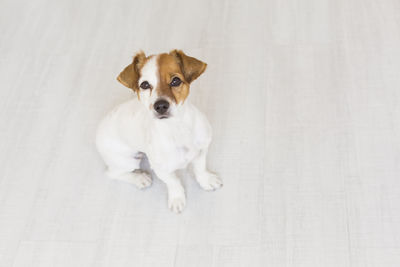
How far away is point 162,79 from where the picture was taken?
1411mm

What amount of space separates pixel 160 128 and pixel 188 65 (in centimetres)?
27

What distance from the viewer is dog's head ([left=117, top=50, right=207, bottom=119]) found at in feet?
4.62

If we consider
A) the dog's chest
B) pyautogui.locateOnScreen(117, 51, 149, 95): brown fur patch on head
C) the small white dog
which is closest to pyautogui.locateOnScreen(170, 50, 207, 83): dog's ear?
the small white dog

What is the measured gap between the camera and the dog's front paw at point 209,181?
1970mm

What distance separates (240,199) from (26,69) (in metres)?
1.58

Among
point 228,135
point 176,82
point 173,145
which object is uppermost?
point 176,82

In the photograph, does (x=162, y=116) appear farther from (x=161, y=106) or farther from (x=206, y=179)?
(x=206, y=179)

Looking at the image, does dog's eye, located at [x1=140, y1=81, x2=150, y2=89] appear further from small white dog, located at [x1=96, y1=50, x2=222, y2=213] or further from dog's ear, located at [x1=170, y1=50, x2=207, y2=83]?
dog's ear, located at [x1=170, y1=50, x2=207, y2=83]

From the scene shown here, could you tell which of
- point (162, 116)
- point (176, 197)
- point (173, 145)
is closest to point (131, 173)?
point (176, 197)

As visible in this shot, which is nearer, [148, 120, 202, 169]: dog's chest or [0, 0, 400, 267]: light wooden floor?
[148, 120, 202, 169]: dog's chest

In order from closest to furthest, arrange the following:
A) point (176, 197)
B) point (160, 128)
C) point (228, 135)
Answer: point (160, 128) < point (176, 197) < point (228, 135)

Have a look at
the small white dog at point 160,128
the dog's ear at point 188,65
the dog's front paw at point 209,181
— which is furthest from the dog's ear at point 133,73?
the dog's front paw at point 209,181

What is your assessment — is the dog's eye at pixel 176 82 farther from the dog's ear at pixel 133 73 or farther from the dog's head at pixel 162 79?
the dog's ear at pixel 133 73

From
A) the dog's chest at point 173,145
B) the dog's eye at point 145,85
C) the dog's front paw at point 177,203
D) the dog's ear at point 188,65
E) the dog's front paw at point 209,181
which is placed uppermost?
the dog's ear at point 188,65
